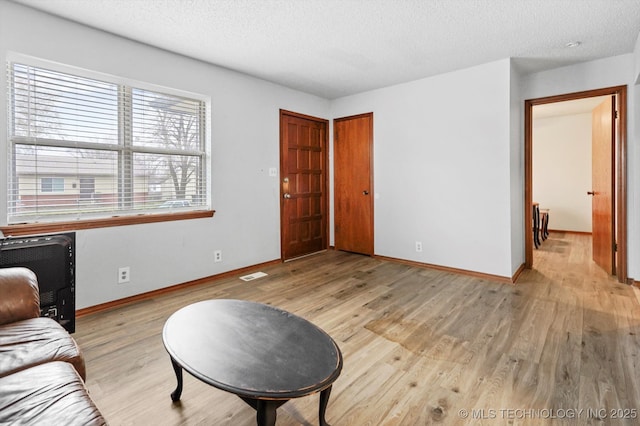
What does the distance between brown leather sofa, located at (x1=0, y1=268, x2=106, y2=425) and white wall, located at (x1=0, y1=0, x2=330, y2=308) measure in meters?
1.15

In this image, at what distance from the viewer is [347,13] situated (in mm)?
2504

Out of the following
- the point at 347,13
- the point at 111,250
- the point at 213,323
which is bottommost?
the point at 213,323

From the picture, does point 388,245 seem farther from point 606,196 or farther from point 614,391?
point 614,391

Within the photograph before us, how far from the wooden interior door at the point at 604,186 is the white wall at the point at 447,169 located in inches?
36.8

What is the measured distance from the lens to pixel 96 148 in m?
2.77

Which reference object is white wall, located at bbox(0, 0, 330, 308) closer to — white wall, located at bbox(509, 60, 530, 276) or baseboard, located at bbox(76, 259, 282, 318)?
baseboard, located at bbox(76, 259, 282, 318)

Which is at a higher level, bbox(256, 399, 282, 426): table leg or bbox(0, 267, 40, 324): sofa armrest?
bbox(0, 267, 40, 324): sofa armrest

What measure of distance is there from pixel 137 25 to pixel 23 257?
1.99m

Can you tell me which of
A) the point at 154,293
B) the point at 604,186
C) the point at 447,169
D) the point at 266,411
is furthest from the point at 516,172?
the point at 154,293

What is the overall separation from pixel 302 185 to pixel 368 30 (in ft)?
8.15

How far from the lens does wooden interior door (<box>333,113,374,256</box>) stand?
4777 millimetres

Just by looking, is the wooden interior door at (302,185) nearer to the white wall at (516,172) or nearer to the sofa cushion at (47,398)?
the white wall at (516,172)

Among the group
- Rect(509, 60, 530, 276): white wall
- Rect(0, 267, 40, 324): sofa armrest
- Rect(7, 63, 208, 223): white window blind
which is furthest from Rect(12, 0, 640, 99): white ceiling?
Rect(0, 267, 40, 324): sofa armrest

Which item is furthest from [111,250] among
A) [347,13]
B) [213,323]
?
[347,13]
